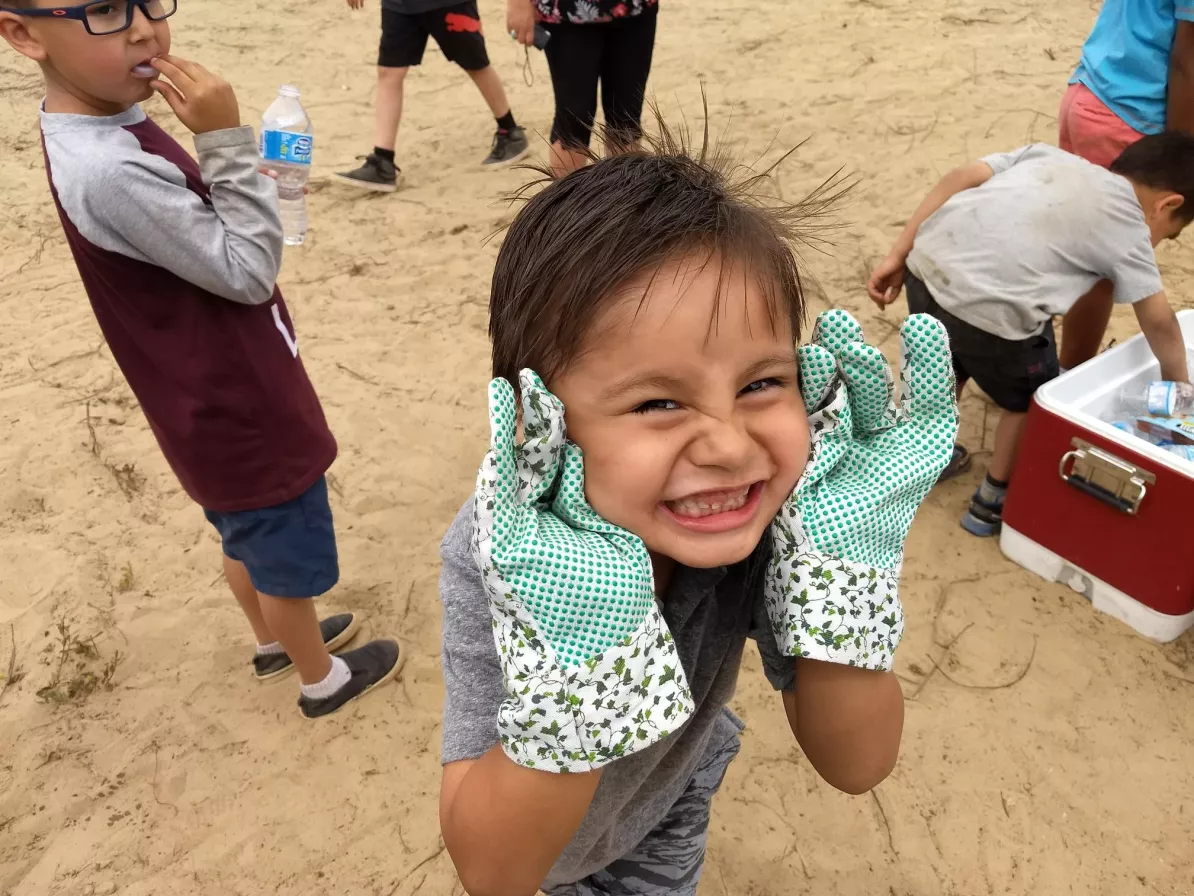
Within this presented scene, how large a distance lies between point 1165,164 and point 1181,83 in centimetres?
28

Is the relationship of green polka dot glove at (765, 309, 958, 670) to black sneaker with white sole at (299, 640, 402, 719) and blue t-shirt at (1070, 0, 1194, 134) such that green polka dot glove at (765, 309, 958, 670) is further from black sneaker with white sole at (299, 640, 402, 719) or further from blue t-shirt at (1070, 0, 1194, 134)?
blue t-shirt at (1070, 0, 1194, 134)

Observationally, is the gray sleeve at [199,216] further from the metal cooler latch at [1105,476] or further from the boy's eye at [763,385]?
the metal cooler latch at [1105,476]

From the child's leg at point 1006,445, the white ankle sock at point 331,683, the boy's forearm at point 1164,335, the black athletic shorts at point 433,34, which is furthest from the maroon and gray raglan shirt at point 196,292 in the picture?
the black athletic shorts at point 433,34

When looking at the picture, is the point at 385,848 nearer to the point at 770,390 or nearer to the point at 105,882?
the point at 105,882

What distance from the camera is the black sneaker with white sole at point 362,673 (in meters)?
2.29

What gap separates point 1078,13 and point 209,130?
6882mm

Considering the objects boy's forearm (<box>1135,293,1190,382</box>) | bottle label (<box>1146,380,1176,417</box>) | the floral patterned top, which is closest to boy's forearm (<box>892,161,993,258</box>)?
boy's forearm (<box>1135,293,1190,382</box>)

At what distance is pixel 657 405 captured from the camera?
2.88ft

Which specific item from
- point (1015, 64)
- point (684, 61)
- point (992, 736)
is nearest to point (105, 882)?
point (992, 736)

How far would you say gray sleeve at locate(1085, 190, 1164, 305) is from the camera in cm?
242

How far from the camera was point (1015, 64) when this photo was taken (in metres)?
5.70

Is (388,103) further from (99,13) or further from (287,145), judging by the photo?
(99,13)

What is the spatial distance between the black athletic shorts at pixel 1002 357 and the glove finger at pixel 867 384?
5.46ft

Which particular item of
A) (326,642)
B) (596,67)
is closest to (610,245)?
(326,642)
